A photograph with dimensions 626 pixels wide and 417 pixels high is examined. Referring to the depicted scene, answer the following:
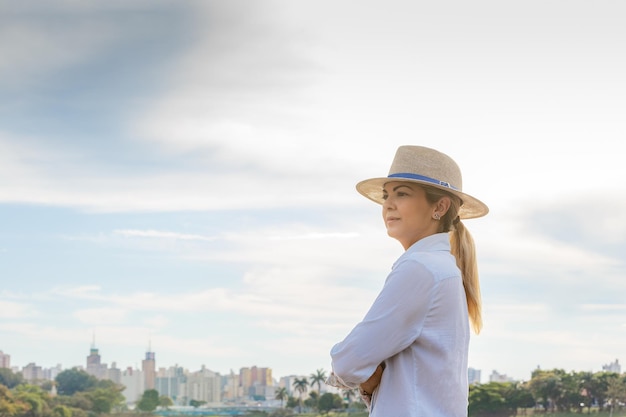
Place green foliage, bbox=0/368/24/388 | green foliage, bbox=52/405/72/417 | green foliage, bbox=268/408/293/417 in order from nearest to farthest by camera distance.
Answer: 1. green foliage, bbox=52/405/72/417
2. green foliage, bbox=0/368/24/388
3. green foliage, bbox=268/408/293/417

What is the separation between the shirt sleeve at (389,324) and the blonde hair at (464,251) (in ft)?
0.74

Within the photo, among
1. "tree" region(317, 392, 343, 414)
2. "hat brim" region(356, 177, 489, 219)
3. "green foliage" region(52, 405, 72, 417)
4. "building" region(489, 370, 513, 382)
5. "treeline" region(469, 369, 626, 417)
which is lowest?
"green foliage" region(52, 405, 72, 417)

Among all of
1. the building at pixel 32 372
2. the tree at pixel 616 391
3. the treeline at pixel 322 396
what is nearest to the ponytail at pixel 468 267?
the treeline at pixel 322 396

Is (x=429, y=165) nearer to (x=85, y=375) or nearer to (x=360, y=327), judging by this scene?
(x=360, y=327)

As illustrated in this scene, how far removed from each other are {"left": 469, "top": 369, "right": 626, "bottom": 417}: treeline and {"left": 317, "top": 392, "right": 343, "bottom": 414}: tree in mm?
8617

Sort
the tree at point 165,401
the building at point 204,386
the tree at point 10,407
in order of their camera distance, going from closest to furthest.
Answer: the tree at point 10,407
the tree at point 165,401
the building at point 204,386

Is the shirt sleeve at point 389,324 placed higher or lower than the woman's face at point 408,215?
lower

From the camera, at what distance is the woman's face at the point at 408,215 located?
219 centimetres

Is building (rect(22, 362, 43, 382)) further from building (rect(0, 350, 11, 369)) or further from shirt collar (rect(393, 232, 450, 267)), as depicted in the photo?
shirt collar (rect(393, 232, 450, 267))

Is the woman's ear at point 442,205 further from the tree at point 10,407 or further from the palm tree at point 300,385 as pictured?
the palm tree at point 300,385

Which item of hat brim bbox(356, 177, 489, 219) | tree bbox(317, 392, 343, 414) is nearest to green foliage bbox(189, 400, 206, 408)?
tree bbox(317, 392, 343, 414)

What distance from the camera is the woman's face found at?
2.19 m

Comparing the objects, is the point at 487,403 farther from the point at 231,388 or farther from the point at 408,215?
the point at 408,215

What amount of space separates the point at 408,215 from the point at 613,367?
5393 cm
